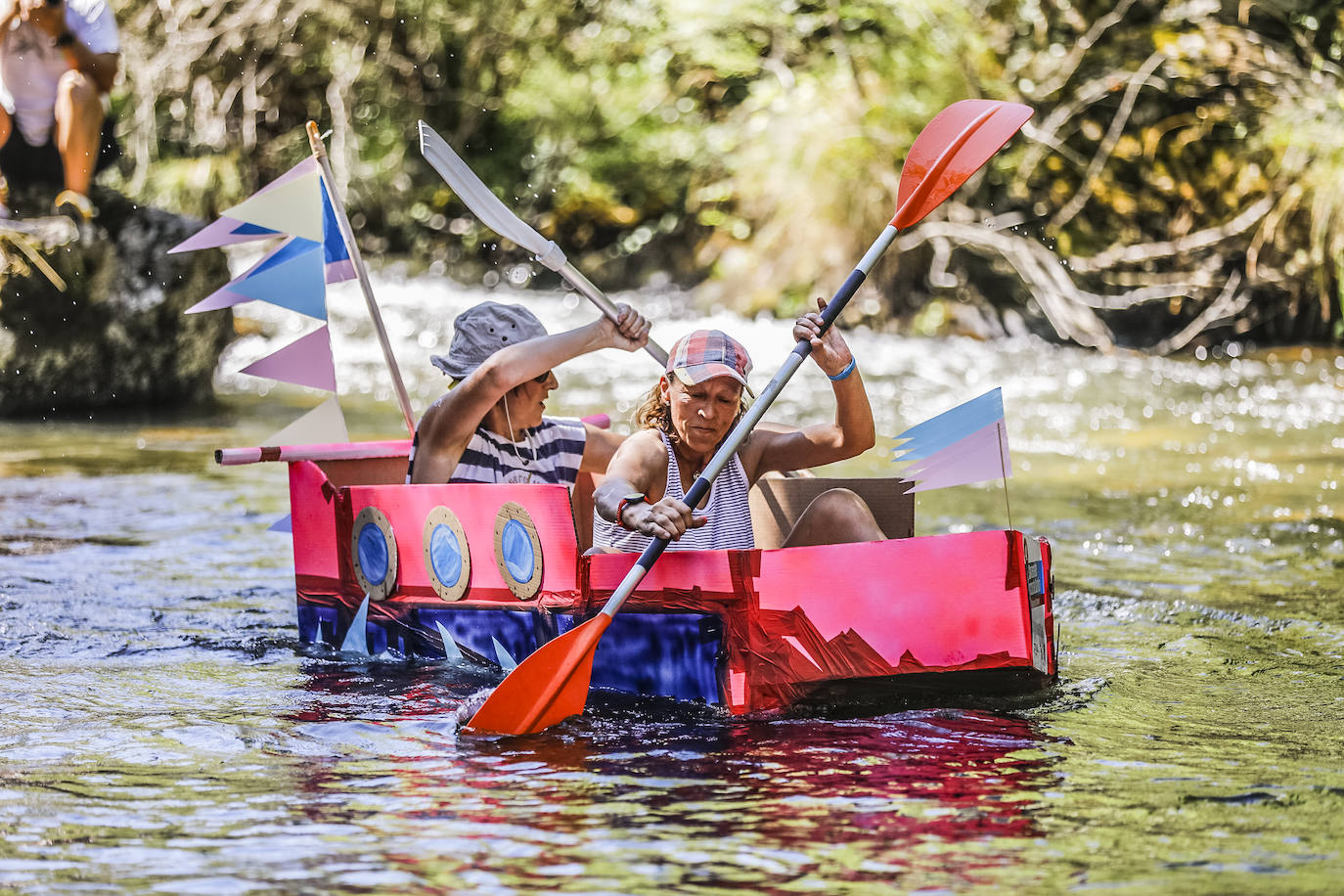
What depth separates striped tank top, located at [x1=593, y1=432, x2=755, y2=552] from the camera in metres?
3.71

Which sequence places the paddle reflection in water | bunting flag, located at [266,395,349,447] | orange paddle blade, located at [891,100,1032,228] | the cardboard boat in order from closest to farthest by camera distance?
the paddle reflection in water
the cardboard boat
orange paddle blade, located at [891,100,1032,228]
bunting flag, located at [266,395,349,447]

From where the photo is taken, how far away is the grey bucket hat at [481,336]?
13.8 ft

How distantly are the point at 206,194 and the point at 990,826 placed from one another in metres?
11.4

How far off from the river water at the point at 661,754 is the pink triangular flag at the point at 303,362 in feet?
2.35

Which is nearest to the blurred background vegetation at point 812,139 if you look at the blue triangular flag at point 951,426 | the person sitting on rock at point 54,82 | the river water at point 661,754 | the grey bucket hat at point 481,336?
the person sitting on rock at point 54,82

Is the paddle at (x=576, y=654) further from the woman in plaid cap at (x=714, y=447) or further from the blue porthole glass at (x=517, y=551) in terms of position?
the blue porthole glass at (x=517, y=551)

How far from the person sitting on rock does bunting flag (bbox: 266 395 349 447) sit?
390cm

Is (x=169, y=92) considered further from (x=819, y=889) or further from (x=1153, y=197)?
(x=819, y=889)

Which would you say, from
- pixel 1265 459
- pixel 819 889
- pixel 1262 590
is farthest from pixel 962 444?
pixel 1265 459

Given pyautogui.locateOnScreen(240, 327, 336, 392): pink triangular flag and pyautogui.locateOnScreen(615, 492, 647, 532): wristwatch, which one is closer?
pyautogui.locateOnScreen(615, 492, 647, 532): wristwatch

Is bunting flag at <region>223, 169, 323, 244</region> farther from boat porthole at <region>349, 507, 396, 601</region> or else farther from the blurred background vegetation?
the blurred background vegetation

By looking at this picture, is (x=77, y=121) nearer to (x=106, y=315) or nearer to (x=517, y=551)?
(x=106, y=315)

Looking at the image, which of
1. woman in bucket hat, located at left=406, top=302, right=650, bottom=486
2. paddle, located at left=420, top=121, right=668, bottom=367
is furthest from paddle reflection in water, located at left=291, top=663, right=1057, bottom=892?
paddle, located at left=420, top=121, right=668, bottom=367

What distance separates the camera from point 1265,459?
7328 mm
